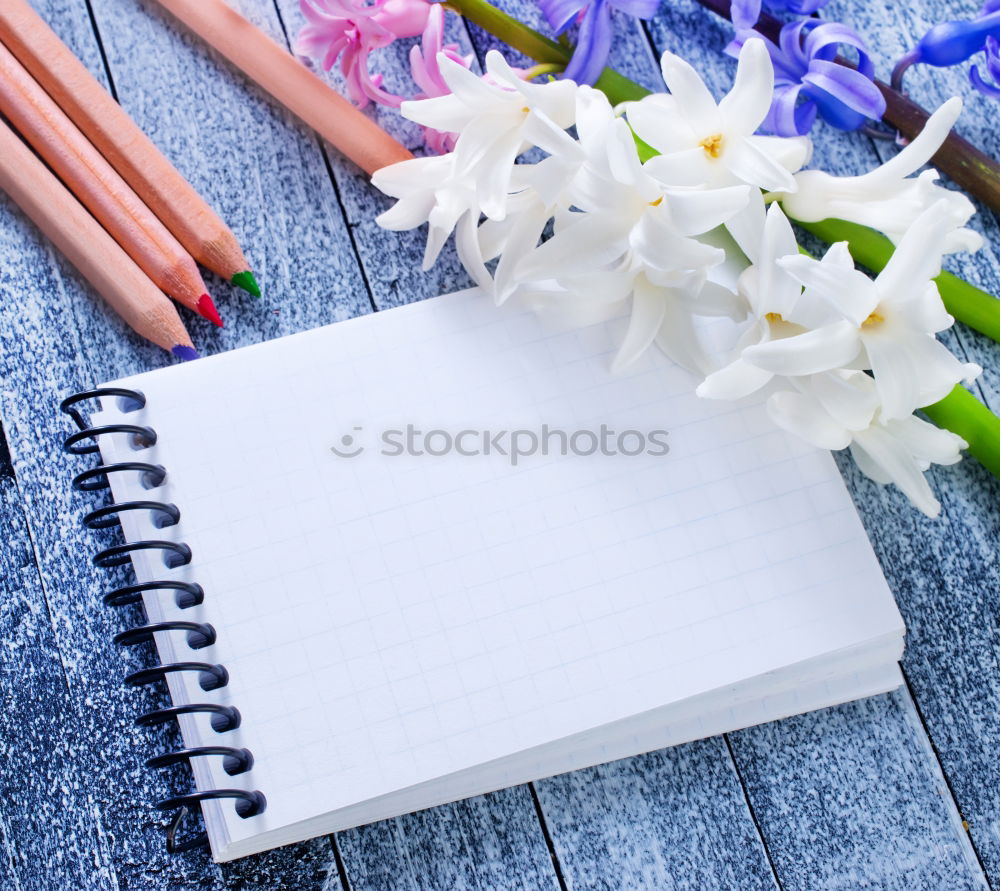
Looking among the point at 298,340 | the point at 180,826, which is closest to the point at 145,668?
the point at 180,826

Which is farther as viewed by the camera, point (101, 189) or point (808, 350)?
point (101, 189)

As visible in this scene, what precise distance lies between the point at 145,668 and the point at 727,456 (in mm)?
322

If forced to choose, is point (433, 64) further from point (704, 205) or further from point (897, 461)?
point (897, 461)

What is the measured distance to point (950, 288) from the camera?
499 mm

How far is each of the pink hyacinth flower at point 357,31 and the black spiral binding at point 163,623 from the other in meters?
0.21

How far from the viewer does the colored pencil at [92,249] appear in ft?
1.60

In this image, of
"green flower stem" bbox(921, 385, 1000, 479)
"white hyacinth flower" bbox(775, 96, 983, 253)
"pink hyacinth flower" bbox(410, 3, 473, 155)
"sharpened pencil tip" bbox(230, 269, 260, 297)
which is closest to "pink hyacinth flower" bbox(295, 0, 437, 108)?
"pink hyacinth flower" bbox(410, 3, 473, 155)

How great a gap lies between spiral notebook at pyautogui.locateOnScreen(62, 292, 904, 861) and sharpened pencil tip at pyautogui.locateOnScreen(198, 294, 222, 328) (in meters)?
0.03

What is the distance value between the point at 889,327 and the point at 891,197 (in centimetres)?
7

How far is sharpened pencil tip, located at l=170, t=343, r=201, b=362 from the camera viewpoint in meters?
0.49

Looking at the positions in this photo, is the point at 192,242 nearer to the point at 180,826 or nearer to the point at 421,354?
the point at 421,354

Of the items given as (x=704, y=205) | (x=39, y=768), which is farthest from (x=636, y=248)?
(x=39, y=768)

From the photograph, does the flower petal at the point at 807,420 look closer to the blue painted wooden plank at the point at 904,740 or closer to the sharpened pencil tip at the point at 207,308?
the blue painted wooden plank at the point at 904,740

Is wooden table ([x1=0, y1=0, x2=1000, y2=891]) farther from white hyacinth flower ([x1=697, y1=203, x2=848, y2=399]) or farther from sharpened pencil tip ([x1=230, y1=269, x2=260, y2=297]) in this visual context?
white hyacinth flower ([x1=697, y1=203, x2=848, y2=399])
